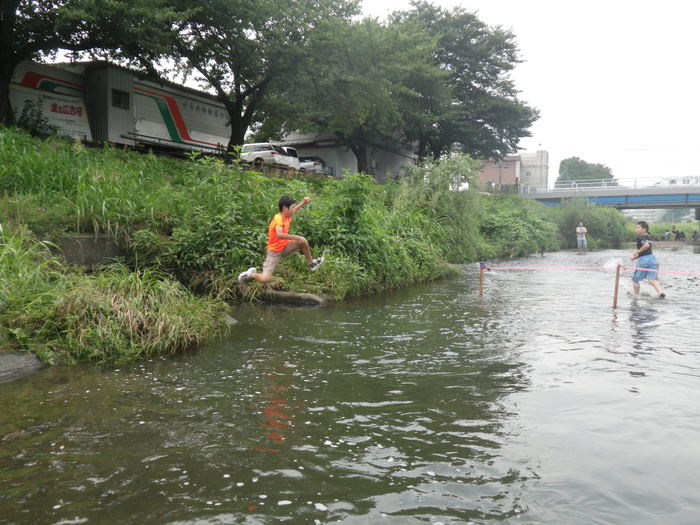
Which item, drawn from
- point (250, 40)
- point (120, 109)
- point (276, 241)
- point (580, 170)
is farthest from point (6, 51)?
point (580, 170)

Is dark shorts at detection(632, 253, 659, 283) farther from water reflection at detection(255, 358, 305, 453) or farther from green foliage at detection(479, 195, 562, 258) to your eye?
green foliage at detection(479, 195, 562, 258)

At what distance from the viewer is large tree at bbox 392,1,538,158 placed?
4062cm

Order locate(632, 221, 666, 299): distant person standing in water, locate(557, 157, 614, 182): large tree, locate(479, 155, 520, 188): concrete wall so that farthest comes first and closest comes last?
locate(557, 157, 614, 182): large tree < locate(479, 155, 520, 188): concrete wall < locate(632, 221, 666, 299): distant person standing in water

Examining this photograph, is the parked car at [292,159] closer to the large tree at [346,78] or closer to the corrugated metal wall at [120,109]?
the large tree at [346,78]

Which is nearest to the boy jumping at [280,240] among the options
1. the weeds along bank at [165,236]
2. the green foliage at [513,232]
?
the weeds along bank at [165,236]

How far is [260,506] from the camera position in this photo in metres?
3.02

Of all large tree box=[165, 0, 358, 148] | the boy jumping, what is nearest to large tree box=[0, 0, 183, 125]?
large tree box=[165, 0, 358, 148]

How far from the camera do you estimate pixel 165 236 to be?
34.5 feet

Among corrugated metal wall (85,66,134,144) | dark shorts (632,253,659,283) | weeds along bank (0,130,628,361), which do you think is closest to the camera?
weeds along bank (0,130,628,361)

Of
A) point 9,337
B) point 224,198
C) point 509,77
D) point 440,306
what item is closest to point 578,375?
point 440,306

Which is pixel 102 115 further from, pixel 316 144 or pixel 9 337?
pixel 316 144

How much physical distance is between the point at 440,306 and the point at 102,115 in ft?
60.7

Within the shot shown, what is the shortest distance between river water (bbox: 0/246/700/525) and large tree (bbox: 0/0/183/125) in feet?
40.7

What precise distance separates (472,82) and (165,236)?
124 ft
